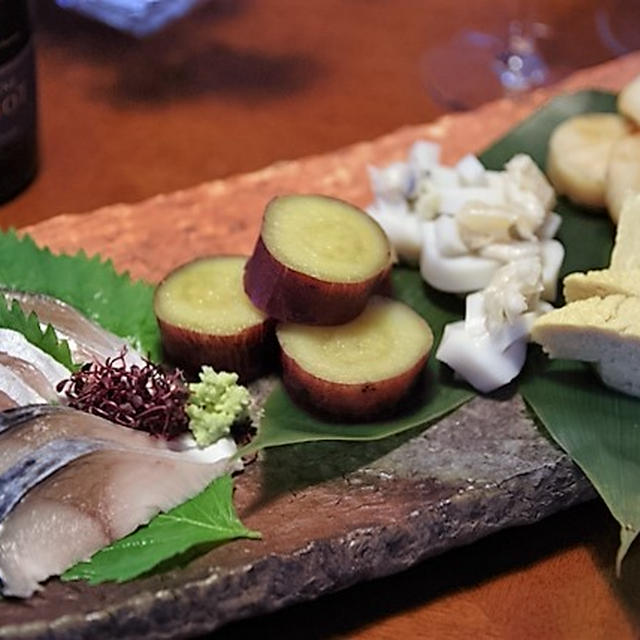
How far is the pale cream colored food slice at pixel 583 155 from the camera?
225 centimetres

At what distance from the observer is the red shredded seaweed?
1.71 metres

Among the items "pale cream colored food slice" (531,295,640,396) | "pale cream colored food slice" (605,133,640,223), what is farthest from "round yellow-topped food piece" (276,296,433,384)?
"pale cream colored food slice" (605,133,640,223)

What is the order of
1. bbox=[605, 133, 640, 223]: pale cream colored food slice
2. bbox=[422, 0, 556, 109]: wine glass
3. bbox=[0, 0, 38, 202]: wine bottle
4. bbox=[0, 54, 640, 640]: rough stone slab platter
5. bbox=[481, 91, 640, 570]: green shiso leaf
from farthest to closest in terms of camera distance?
1. bbox=[422, 0, 556, 109]: wine glass
2. bbox=[0, 0, 38, 202]: wine bottle
3. bbox=[605, 133, 640, 223]: pale cream colored food slice
4. bbox=[481, 91, 640, 570]: green shiso leaf
5. bbox=[0, 54, 640, 640]: rough stone slab platter

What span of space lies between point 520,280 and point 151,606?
740 mm

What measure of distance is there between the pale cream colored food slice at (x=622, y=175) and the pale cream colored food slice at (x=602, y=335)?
1.19 ft

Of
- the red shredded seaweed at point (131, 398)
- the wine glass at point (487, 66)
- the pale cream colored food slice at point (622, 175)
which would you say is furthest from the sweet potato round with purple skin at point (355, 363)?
the wine glass at point (487, 66)

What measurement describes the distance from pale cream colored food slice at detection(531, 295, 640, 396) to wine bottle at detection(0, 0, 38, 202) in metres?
1.07

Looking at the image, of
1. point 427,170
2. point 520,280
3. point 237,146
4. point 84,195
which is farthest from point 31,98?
point 520,280

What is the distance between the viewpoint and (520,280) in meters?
1.90

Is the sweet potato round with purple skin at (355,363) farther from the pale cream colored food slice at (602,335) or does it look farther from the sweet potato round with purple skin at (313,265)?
the pale cream colored food slice at (602,335)

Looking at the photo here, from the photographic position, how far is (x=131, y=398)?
5.66ft

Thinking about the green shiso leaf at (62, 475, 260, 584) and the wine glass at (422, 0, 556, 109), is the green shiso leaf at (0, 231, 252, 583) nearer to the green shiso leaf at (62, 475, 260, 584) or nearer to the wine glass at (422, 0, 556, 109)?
the green shiso leaf at (62, 475, 260, 584)

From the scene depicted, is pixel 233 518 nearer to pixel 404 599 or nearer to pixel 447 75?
pixel 404 599

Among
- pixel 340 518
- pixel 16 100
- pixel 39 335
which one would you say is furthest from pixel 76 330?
pixel 16 100
